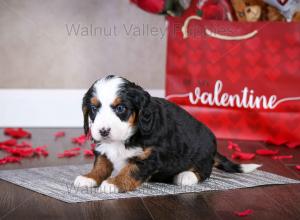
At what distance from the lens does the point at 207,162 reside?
8.24ft

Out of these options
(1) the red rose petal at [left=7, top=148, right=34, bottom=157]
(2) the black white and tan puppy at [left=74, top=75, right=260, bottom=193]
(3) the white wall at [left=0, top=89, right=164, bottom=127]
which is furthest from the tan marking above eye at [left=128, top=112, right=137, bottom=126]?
(3) the white wall at [left=0, top=89, right=164, bottom=127]

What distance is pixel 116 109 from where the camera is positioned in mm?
2227

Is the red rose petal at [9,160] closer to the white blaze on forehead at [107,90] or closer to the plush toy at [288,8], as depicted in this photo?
the white blaze on forehead at [107,90]

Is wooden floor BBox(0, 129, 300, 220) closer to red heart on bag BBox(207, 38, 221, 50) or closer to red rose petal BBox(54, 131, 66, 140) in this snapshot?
red rose petal BBox(54, 131, 66, 140)

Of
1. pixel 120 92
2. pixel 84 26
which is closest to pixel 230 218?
pixel 120 92

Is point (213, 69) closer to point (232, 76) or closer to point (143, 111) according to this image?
point (232, 76)

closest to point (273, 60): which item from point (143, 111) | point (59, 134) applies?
point (59, 134)

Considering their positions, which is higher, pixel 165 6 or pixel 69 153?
pixel 165 6

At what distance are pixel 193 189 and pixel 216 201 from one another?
0.54 feet

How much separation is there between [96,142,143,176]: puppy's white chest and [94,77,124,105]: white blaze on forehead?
215mm

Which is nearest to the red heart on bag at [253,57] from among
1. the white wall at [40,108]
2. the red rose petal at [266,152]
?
the red rose petal at [266,152]

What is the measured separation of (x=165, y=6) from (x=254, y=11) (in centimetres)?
55

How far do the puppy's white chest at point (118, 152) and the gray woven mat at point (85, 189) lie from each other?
0.43ft

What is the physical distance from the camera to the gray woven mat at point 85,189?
2.27 metres
